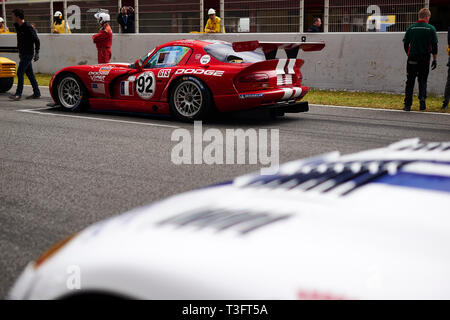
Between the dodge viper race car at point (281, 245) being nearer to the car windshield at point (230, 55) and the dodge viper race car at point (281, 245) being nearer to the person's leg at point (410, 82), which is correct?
the car windshield at point (230, 55)

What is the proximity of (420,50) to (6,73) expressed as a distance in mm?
9622

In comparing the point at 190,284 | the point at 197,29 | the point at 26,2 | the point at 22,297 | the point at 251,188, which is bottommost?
the point at 22,297

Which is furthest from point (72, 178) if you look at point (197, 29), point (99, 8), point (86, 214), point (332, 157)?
point (99, 8)

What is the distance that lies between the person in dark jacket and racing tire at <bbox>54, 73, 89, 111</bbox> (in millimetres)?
7592

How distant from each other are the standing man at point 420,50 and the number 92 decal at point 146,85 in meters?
4.75

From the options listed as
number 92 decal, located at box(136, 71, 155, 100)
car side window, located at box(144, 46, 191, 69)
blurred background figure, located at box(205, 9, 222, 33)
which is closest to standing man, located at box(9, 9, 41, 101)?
number 92 decal, located at box(136, 71, 155, 100)

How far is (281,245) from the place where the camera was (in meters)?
1.42

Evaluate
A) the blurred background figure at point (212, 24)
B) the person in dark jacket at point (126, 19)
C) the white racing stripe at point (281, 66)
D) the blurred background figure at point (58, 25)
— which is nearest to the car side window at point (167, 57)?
the white racing stripe at point (281, 66)

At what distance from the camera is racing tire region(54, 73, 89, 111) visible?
10.5m

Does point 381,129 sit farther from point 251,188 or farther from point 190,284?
point 190,284

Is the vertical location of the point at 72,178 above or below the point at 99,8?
below

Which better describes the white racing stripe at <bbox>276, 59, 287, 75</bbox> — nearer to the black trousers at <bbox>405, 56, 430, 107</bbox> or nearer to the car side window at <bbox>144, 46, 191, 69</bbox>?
the car side window at <bbox>144, 46, 191, 69</bbox>

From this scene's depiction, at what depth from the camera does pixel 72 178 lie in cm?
568

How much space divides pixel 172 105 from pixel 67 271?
7.89 m
